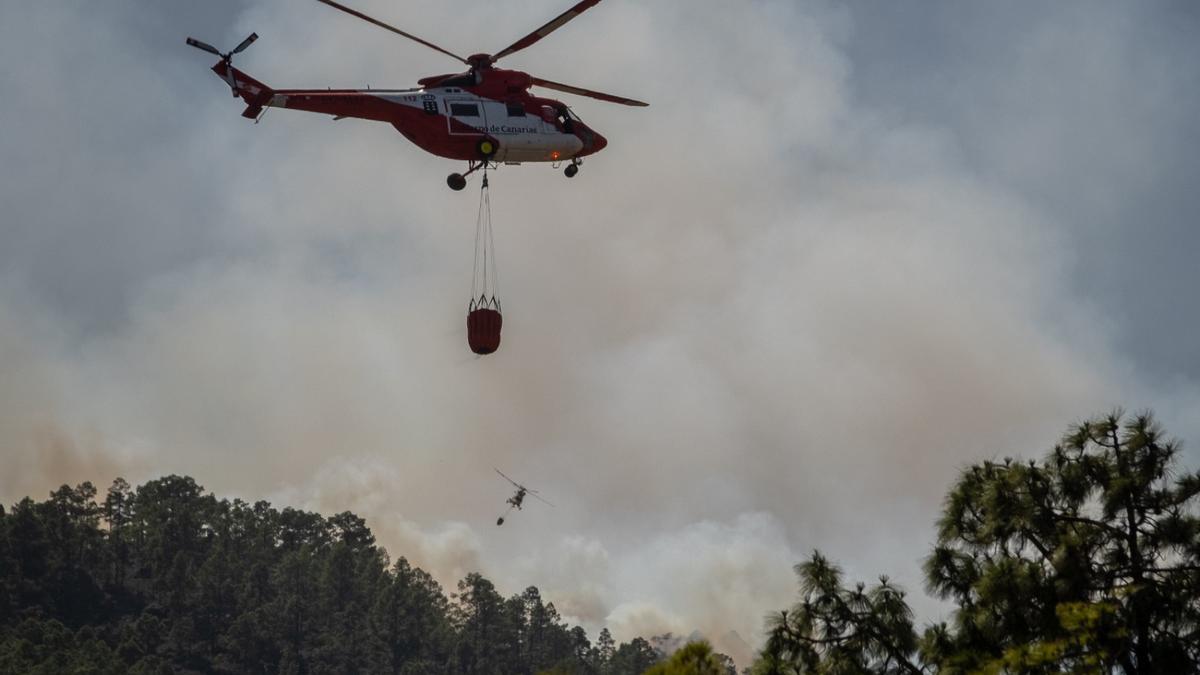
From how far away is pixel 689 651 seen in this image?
33906 mm

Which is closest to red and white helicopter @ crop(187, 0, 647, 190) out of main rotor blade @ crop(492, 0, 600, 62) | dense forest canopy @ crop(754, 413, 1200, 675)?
main rotor blade @ crop(492, 0, 600, 62)

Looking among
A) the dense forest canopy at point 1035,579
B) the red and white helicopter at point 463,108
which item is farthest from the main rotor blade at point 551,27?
the dense forest canopy at point 1035,579

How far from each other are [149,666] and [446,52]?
13720 cm

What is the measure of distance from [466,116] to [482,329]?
7.44 metres

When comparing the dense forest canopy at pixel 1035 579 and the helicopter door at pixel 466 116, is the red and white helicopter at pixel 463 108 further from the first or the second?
the dense forest canopy at pixel 1035 579

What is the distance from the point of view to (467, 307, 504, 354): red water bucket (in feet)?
189

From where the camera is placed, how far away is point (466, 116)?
5950cm

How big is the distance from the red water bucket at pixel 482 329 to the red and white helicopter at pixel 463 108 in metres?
4.64

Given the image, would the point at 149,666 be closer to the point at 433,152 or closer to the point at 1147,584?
the point at 433,152

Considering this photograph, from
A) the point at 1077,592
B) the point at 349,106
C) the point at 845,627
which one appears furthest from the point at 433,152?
the point at 1077,592

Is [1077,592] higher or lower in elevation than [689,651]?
higher

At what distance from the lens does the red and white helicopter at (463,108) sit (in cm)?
5859

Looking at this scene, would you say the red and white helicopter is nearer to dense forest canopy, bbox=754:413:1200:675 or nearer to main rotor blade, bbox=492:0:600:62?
main rotor blade, bbox=492:0:600:62

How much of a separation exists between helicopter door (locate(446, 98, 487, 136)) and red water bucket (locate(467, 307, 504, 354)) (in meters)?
6.14
